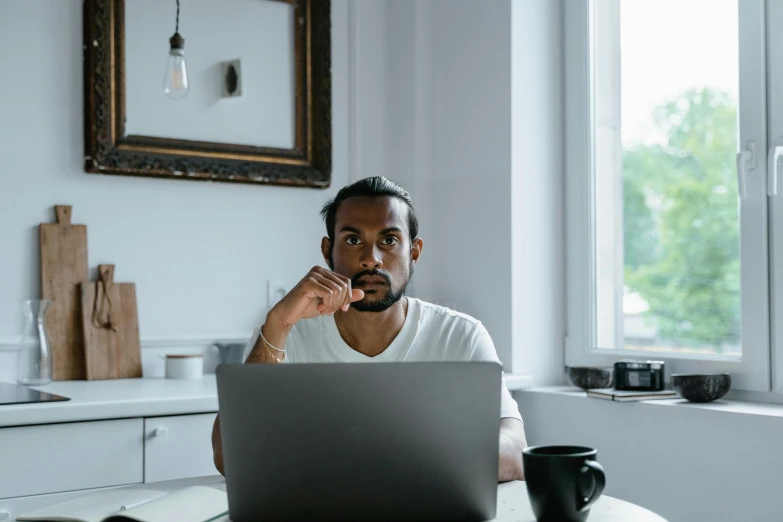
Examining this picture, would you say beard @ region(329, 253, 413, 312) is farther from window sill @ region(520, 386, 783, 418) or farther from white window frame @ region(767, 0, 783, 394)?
white window frame @ region(767, 0, 783, 394)

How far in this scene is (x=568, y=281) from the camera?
9.05ft

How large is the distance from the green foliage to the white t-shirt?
0.79 m

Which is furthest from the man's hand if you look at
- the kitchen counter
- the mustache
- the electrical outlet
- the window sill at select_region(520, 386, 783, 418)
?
the electrical outlet

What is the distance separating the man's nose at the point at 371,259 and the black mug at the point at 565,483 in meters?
0.83

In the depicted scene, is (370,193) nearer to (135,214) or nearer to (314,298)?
(314,298)

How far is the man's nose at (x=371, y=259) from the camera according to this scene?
1808mm

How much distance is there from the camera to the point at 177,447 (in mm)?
2150

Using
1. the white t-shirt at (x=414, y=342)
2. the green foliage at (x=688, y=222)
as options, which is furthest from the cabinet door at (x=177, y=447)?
the green foliage at (x=688, y=222)

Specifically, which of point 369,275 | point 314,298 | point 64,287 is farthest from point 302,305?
point 64,287

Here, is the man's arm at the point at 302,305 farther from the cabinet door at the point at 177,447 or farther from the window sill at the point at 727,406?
the window sill at the point at 727,406

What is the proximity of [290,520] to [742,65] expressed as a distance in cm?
182

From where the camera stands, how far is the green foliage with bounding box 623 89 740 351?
7.45 feet

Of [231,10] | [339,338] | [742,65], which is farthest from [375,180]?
[231,10]

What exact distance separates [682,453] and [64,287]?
1832mm
